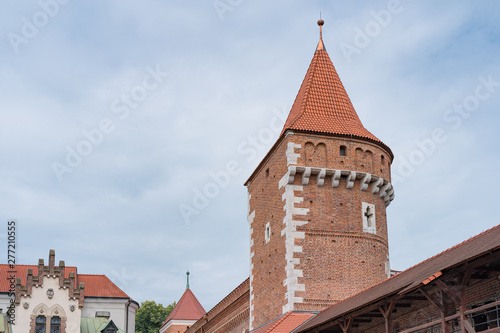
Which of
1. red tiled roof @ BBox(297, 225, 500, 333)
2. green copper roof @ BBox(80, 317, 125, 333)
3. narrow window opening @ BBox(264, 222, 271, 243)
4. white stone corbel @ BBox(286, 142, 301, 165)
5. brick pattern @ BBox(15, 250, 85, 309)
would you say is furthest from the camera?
green copper roof @ BBox(80, 317, 125, 333)

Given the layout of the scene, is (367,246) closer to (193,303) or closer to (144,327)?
(193,303)

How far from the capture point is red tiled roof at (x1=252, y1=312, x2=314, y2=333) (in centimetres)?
2141

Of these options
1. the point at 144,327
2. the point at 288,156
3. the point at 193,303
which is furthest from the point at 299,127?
the point at 144,327

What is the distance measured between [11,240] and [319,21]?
16925 millimetres

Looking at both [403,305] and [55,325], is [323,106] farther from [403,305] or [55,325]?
[55,325]

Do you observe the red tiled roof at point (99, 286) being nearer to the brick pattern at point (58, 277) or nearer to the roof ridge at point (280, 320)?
the brick pattern at point (58, 277)

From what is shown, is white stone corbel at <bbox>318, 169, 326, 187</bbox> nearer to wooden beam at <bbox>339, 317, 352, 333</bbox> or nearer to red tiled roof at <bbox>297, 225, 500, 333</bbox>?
red tiled roof at <bbox>297, 225, 500, 333</bbox>

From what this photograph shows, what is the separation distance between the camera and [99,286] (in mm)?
47719

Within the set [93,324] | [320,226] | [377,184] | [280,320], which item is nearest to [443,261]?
[280,320]

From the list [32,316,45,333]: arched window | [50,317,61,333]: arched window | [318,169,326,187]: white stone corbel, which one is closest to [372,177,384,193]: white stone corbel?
[318,169,326,187]: white stone corbel

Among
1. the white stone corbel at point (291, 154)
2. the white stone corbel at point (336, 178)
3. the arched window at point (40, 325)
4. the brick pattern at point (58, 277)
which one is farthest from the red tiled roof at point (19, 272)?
the white stone corbel at point (336, 178)

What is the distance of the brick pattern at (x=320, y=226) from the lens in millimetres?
22953

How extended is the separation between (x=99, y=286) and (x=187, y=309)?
12270 mm

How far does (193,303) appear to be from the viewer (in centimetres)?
5950
